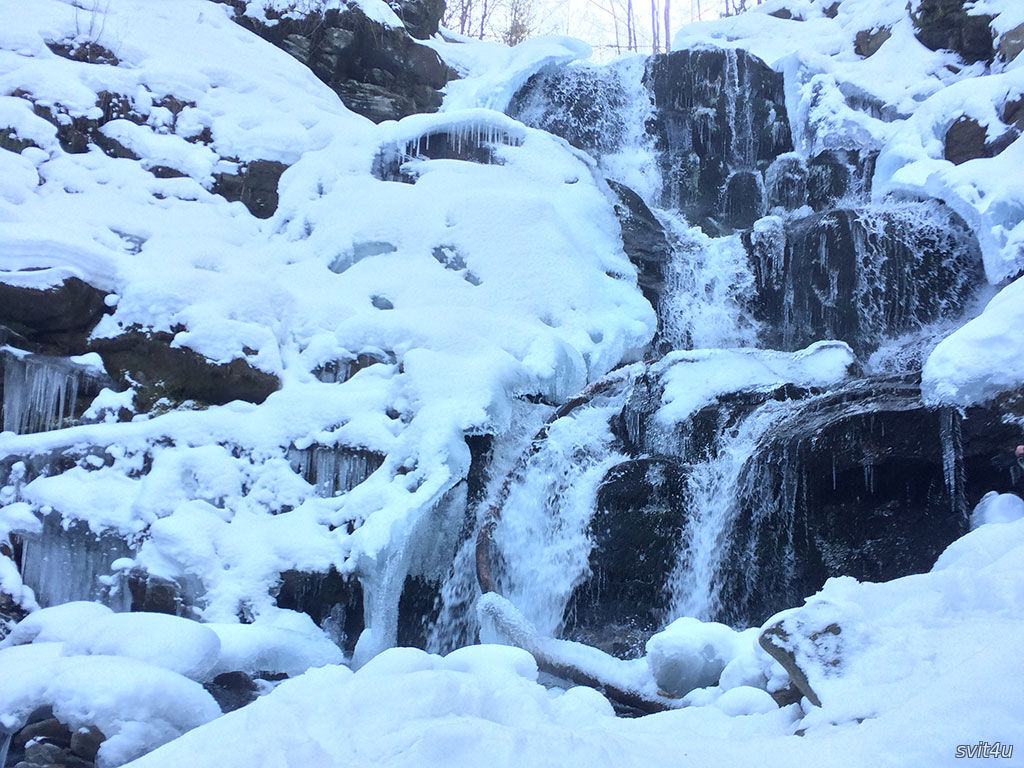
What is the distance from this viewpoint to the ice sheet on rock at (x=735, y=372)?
4.67 m

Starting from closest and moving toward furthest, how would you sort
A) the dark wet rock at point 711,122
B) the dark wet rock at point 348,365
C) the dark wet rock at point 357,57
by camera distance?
the dark wet rock at point 348,365 → the dark wet rock at point 357,57 → the dark wet rock at point 711,122

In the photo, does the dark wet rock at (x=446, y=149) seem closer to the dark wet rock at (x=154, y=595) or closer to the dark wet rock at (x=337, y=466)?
the dark wet rock at (x=337, y=466)

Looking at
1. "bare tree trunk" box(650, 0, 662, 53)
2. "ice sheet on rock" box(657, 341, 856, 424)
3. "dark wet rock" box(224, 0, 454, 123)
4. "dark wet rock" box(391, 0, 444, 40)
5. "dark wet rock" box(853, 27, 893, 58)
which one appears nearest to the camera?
"ice sheet on rock" box(657, 341, 856, 424)

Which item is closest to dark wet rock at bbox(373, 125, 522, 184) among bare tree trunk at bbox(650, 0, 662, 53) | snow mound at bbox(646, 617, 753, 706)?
snow mound at bbox(646, 617, 753, 706)

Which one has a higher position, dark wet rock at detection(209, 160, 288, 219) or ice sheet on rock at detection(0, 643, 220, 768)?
dark wet rock at detection(209, 160, 288, 219)

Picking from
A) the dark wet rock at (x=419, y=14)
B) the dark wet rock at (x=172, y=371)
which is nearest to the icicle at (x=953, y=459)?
the dark wet rock at (x=172, y=371)

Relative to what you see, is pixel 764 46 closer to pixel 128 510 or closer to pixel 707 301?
pixel 707 301

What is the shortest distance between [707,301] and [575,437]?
281 cm

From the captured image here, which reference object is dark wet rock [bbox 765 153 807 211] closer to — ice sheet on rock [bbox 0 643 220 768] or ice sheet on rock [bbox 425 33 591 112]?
ice sheet on rock [bbox 425 33 591 112]

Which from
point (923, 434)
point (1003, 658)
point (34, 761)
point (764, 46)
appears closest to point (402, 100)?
point (764, 46)

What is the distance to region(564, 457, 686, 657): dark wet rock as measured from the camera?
4.31 m

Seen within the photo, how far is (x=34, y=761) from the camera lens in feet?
8.29

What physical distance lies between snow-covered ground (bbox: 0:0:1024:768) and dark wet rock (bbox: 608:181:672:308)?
0.22m

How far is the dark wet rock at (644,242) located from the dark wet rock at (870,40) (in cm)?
478
